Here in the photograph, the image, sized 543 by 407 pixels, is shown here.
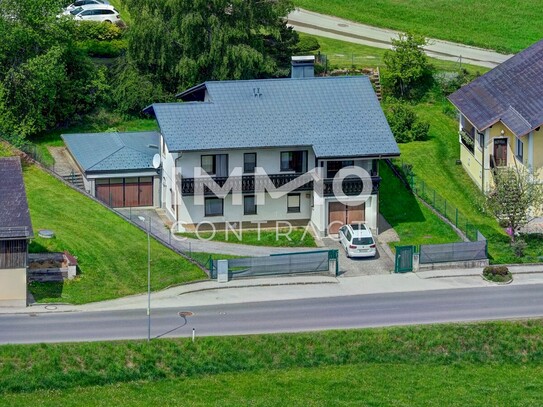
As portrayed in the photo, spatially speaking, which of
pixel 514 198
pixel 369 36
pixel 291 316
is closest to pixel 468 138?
pixel 514 198

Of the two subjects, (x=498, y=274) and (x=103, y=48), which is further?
(x=103, y=48)

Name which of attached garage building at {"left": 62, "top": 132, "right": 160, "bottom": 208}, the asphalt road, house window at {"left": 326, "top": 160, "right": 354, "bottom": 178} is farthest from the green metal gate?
attached garage building at {"left": 62, "top": 132, "right": 160, "bottom": 208}

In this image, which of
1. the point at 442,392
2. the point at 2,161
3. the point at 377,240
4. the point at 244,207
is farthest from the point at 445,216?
the point at 2,161

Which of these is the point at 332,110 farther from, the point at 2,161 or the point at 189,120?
the point at 2,161

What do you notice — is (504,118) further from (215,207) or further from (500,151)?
(215,207)

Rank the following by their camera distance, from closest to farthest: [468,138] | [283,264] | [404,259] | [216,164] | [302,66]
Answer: [283,264]
[404,259]
[216,164]
[302,66]
[468,138]

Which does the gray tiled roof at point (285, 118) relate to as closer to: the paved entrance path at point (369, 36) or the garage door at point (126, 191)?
the garage door at point (126, 191)

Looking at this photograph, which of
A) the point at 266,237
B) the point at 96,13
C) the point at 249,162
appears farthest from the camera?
the point at 96,13

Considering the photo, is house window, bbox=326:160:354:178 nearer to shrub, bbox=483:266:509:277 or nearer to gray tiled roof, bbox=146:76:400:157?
gray tiled roof, bbox=146:76:400:157
